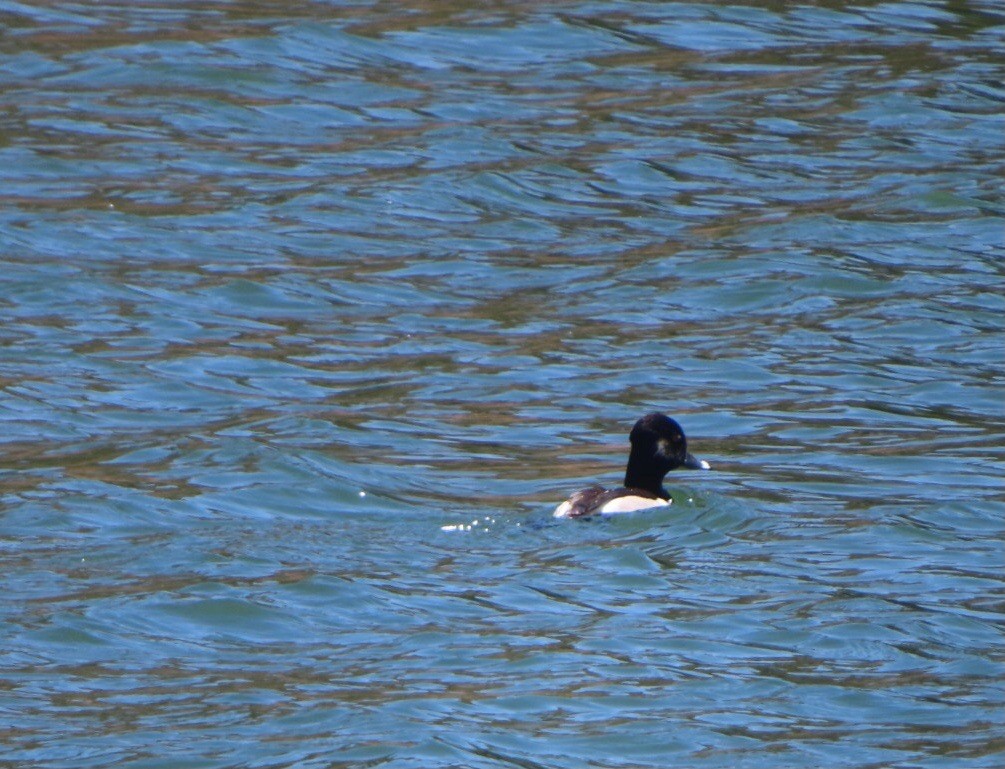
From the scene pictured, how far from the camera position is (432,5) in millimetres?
21906

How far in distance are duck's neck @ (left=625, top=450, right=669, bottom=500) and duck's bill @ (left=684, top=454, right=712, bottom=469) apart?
18 centimetres

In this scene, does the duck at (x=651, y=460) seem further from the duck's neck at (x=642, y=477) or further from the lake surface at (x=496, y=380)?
the lake surface at (x=496, y=380)

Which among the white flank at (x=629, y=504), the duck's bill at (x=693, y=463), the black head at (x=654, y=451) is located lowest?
the white flank at (x=629, y=504)

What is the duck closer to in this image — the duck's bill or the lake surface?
the duck's bill

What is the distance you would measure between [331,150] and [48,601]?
9.80 meters

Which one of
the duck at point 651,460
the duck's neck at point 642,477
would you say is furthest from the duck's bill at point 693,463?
the duck's neck at point 642,477

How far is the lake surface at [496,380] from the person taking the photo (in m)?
8.07

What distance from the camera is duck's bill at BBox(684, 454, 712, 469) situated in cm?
1141

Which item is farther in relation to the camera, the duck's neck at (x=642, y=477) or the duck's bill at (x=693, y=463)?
the duck's bill at (x=693, y=463)

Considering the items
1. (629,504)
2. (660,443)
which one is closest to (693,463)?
(660,443)

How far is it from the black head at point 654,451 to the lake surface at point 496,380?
0.78ft

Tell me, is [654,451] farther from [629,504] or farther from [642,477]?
[629,504]

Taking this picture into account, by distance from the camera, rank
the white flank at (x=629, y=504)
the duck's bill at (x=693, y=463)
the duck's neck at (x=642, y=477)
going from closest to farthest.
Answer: the white flank at (x=629, y=504), the duck's neck at (x=642, y=477), the duck's bill at (x=693, y=463)

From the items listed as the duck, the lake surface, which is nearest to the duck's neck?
the duck
